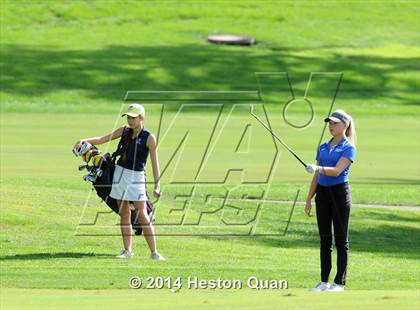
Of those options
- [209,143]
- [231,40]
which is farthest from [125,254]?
[231,40]

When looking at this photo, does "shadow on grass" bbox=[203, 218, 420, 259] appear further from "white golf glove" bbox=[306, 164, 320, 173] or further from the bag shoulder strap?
"white golf glove" bbox=[306, 164, 320, 173]

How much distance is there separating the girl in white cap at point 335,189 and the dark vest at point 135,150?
2.47 m

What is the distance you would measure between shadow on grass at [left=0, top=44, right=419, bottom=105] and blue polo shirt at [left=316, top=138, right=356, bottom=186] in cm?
3867

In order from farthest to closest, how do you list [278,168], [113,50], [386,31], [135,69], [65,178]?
[386,31]
[113,50]
[135,69]
[278,168]
[65,178]

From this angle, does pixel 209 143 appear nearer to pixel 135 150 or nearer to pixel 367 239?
pixel 367 239

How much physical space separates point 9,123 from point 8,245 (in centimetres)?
2268

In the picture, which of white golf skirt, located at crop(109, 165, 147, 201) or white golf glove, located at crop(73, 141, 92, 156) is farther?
white golf glove, located at crop(73, 141, 92, 156)

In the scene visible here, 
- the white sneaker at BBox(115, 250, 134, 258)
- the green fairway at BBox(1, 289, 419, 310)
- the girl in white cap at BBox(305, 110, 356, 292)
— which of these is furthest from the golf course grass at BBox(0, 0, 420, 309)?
the girl in white cap at BBox(305, 110, 356, 292)

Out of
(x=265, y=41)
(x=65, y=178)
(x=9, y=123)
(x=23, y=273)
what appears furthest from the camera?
(x=265, y=41)

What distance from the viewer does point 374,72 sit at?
62.1 m

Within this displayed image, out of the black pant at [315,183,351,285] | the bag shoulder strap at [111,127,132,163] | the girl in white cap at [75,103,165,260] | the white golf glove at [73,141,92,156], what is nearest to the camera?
the black pant at [315,183,351,285]

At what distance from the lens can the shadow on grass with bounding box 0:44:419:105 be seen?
2191 inches

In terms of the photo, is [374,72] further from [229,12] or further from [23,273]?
[23,273]

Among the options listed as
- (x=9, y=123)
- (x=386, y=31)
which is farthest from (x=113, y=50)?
(x=9, y=123)
